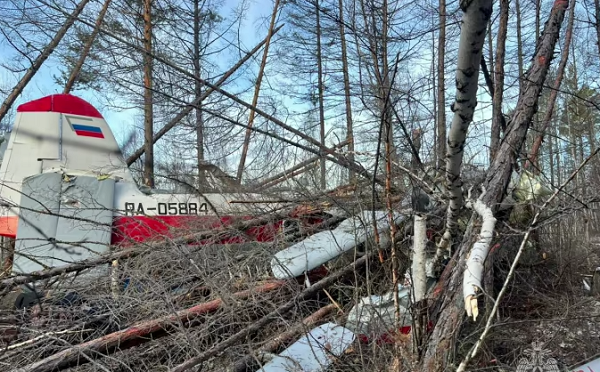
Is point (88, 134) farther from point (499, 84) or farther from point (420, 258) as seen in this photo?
point (499, 84)

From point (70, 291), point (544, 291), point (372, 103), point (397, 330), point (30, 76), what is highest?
point (30, 76)

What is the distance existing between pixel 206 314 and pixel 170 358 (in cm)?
49

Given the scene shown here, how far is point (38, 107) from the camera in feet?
19.2

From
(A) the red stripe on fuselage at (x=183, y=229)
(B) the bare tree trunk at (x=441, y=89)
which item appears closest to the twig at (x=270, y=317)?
(A) the red stripe on fuselage at (x=183, y=229)

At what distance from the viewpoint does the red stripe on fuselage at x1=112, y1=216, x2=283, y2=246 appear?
4.80 meters

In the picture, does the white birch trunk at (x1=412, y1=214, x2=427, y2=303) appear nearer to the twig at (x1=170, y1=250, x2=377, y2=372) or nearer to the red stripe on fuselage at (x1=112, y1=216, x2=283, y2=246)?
the twig at (x1=170, y1=250, x2=377, y2=372)

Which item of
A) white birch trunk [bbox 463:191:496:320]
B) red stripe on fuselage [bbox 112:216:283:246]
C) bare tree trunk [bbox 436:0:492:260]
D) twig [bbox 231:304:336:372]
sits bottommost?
twig [bbox 231:304:336:372]

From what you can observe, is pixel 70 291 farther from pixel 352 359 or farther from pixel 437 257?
pixel 437 257

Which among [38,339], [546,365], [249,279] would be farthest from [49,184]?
[546,365]

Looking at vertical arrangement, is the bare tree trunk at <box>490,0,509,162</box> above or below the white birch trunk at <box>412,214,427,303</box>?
above

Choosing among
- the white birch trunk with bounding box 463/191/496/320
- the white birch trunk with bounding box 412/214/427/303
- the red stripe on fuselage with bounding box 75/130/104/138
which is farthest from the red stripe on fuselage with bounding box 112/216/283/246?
the white birch trunk with bounding box 463/191/496/320

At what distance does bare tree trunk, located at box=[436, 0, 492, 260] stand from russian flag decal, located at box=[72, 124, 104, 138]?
212 inches

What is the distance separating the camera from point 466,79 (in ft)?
5.53

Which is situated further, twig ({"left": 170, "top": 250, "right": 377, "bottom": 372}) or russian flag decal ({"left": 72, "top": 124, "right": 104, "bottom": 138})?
russian flag decal ({"left": 72, "top": 124, "right": 104, "bottom": 138})
